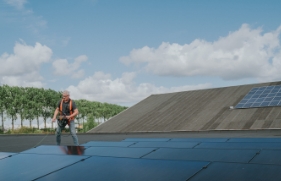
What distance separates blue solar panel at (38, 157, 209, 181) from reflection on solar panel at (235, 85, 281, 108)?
2203 cm

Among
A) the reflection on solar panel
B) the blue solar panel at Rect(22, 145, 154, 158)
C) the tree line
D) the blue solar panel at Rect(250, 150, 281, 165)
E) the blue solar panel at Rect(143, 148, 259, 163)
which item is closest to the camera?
the blue solar panel at Rect(250, 150, 281, 165)

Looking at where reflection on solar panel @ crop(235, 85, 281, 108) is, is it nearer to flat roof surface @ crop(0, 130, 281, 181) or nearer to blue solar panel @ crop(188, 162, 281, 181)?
flat roof surface @ crop(0, 130, 281, 181)

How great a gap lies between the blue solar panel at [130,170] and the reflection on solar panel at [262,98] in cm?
2203

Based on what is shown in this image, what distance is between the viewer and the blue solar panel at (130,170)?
11.0 ft

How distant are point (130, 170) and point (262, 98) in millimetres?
23905

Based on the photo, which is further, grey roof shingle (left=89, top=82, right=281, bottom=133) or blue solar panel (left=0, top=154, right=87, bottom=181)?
Answer: grey roof shingle (left=89, top=82, right=281, bottom=133)

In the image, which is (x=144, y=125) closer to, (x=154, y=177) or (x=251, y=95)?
(x=251, y=95)

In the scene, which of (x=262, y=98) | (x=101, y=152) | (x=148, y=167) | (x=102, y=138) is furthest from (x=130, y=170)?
(x=262, y=98)

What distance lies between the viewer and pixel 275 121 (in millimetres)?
20703

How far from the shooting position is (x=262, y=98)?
25344 millimetres

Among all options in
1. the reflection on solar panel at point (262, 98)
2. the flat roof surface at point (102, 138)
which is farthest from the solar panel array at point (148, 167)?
the reflection on solar panel at point (262, 98)

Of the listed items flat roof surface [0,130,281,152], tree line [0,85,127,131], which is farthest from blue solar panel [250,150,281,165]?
tree line [0,85,127,131]

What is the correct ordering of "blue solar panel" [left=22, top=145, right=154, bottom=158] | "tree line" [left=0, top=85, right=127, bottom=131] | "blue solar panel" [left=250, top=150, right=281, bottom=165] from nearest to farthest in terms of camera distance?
"blue solar panel" [left=250, top=150, right=281, bottom=165] < "blue solar panel" [left=22, top=145, right=154, bottom=158] < "tree line" [left=0, top=85, right=127, bottom=131]

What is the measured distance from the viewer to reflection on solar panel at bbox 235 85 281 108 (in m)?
24.2
